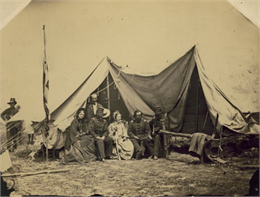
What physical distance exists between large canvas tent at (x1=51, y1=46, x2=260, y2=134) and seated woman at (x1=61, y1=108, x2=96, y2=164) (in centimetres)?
10

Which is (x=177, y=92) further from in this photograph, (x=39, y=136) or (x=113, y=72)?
(x=39, y=136)

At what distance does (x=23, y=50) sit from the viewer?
4398 millimetres

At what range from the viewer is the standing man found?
4.36m

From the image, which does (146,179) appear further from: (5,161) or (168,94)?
Result: (5,161)

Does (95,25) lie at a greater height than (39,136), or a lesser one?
greater

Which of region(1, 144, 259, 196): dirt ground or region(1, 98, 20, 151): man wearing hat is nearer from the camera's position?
region(1, 144, 259, 196): dirt ground

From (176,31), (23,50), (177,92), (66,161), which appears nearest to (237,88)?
(177,92)

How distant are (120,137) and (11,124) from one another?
1.51 metres

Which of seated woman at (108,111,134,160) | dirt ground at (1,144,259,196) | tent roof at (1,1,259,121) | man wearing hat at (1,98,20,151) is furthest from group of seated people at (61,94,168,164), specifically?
man wearing hat at (1,98,20,151)

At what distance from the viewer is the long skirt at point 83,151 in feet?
14.3

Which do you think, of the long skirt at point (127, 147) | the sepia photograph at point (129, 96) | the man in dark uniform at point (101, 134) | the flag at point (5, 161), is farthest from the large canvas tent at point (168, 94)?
the flag at point (5, 161)

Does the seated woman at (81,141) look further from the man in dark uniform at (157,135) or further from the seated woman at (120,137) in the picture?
the man in dark uniform at (157,135)

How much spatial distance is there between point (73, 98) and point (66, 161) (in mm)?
861

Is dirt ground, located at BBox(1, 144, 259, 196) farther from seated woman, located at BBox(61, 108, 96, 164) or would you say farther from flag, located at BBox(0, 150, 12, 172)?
flag, located at BBox(0, 150, 12, 172)
